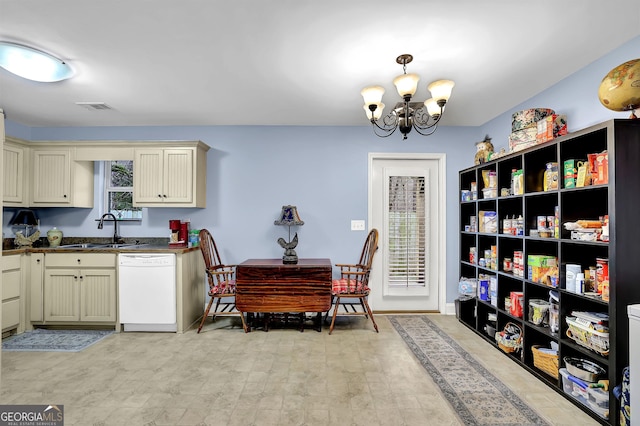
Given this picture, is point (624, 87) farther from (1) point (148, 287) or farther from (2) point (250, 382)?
(1) point (148, 287)

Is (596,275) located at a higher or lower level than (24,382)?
higher

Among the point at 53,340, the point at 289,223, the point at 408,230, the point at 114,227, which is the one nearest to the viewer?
the point at 53,340

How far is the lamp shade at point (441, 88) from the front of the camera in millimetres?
2092

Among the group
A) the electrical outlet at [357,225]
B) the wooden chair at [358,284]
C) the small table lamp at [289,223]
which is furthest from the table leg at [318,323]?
the electrical outlet at [357,225]

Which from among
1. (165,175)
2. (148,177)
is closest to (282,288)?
(165,175)

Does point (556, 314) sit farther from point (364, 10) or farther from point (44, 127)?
point (44, 127)

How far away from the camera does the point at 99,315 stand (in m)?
3.33

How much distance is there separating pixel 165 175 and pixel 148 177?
0.61 ft

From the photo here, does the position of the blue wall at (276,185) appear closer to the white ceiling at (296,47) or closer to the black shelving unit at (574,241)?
the white ceiling at (296,47)

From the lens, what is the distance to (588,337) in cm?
197

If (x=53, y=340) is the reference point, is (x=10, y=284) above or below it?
above

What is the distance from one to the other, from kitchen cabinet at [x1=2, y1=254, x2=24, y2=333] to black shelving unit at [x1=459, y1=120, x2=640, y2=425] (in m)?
4.54

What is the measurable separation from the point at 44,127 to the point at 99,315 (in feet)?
7.94

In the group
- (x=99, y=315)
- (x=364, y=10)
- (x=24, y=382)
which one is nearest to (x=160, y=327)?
(x=99, y=315)
